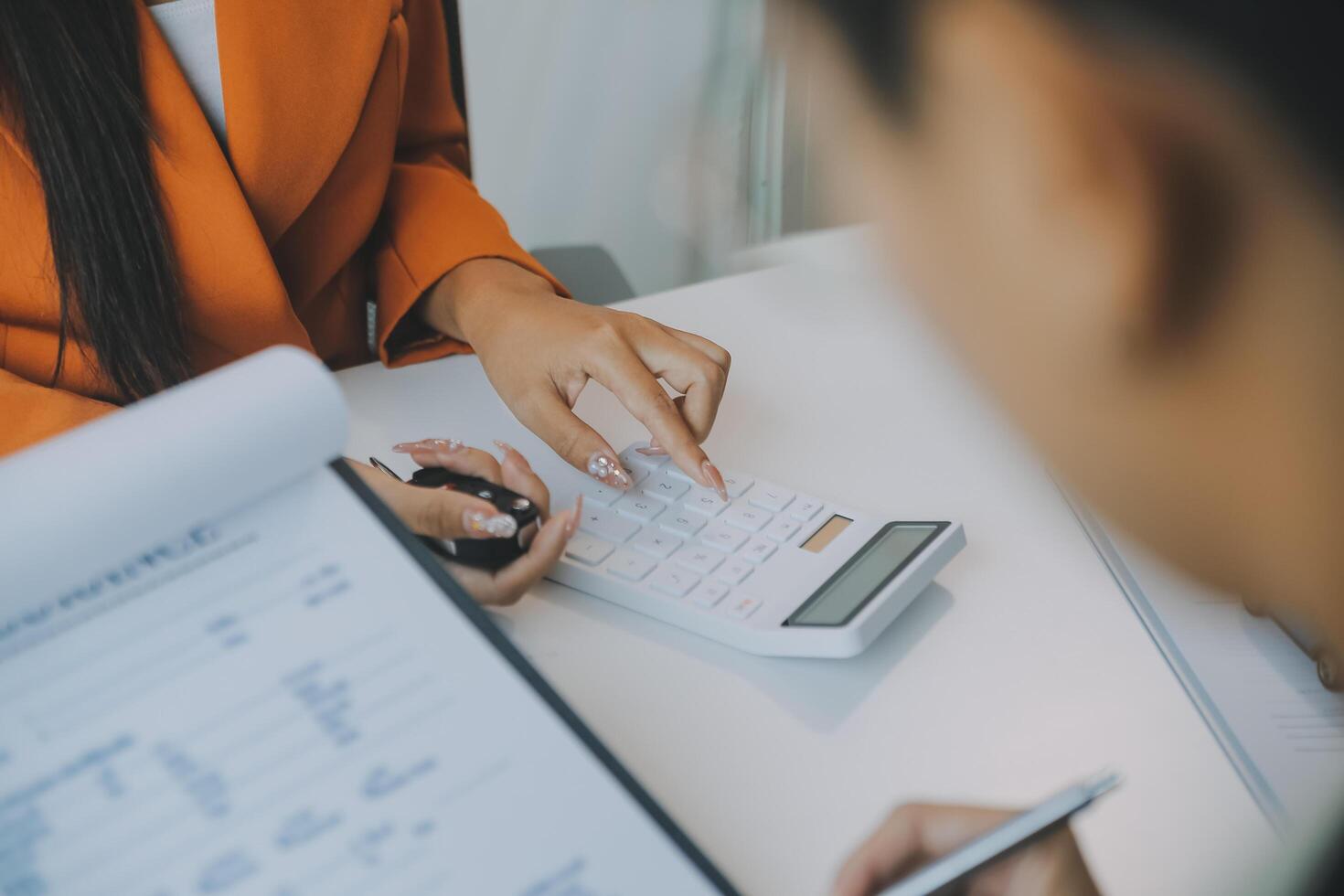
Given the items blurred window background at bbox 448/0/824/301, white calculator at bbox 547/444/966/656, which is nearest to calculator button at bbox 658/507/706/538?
white calculator at bbox 547/444/966/656

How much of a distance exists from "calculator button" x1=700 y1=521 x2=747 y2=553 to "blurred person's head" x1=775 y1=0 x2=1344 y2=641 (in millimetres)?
359

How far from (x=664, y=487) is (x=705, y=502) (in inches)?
1.0

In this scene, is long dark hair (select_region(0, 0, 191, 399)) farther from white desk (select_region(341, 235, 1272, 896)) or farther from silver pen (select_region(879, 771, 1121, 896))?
silver pen (select_region(879, 771, 1121, 896))

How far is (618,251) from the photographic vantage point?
2.25m

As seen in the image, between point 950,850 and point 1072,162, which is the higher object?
point 1072,162

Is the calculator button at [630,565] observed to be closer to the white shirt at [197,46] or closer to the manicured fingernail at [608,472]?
the manicured fingernail at [608,472]

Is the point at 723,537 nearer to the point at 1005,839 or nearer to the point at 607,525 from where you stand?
the point at 607,525

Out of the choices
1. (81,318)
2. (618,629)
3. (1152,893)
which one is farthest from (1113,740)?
(81,318)

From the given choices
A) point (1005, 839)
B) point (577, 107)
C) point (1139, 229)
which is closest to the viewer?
point (1139, 229)

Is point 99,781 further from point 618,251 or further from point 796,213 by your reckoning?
point 618,251

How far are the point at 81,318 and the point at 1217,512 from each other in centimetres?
60

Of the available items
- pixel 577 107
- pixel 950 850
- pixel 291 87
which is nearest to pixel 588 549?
pixel 950 850

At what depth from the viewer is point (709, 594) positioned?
483 mm

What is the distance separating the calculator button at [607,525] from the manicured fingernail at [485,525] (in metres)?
0.06
